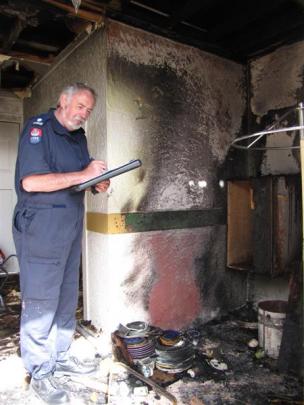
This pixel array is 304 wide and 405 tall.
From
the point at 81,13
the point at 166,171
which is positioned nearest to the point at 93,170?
the point at 166,171

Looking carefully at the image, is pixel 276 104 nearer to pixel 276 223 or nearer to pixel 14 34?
pixel 276 223

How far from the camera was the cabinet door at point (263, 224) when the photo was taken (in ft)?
9.67

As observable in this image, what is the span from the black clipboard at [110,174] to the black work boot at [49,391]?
3.97 ft

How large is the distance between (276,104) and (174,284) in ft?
6.66

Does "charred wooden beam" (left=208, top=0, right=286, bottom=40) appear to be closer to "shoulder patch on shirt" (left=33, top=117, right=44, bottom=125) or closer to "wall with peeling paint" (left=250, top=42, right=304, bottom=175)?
"wall with peeling paint" (left=250, top=42, right=304, bottom=175)

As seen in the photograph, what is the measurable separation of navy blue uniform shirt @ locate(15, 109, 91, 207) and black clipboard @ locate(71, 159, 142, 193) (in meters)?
0.13

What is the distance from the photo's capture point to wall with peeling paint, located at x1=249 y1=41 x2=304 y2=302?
3.23 meters

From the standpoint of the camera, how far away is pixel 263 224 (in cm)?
301

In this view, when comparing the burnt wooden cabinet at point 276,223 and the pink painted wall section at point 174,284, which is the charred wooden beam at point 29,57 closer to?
the pink painted wall section at point 174,284

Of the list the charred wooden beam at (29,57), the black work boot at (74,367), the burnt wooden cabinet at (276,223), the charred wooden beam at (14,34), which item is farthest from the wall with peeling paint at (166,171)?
the charred wooden beam at (29,57)

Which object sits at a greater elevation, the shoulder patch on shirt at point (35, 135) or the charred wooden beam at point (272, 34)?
the charred wooden beam at point (272, 34)

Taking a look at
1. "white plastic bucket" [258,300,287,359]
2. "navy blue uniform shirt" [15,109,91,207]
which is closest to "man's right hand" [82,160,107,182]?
"navy blue uniform shirt" [15,109,91,207]

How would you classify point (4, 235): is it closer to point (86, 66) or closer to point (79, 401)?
point (86, 66)

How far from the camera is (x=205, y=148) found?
333cm
